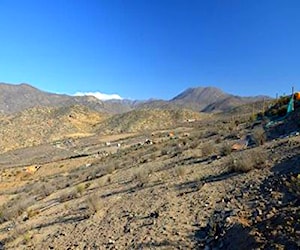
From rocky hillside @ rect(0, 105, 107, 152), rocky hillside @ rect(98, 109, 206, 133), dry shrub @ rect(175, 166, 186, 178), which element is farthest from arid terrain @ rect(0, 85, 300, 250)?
rocky hillside @ rect(98, 109, 206, 133)

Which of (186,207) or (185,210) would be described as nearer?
(185,210)

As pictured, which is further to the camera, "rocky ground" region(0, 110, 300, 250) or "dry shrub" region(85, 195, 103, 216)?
"dry shrub" region(85, 195, 103, 216)

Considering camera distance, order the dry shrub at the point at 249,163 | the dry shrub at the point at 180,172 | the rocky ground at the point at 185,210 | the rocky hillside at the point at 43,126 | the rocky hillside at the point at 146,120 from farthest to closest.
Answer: the rocky hillside at the point at 146,120, the rocky hillside at the point at 43,126, the dry shrub at the point at 180,172, the dry shrub at the point at 249,163, the rocky ground at the point at 185,210

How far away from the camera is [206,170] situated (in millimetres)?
14031

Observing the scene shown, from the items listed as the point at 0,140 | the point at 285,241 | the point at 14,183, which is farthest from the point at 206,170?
the point at 0,140

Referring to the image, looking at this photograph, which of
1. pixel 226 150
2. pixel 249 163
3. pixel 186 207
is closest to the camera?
pixel 186 207

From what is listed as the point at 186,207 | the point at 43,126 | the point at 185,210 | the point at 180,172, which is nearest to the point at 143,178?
the point at 180,172

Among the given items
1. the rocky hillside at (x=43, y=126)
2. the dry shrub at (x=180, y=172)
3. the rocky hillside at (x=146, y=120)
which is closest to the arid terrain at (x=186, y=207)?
the dry shrub at (x=180, y=172)

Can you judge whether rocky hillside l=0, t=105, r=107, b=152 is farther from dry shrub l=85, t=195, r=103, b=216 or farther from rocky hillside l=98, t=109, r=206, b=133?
dry shrub l=85, t=195, r=103, b=216

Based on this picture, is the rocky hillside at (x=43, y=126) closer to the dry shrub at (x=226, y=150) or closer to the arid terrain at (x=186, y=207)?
the arid terrain at (x=186, y=207)

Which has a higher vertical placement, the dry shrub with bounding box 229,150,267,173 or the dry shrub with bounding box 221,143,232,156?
the dry shrub with bounding box 221,143,232,156

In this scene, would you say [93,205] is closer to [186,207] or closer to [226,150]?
[186,207]

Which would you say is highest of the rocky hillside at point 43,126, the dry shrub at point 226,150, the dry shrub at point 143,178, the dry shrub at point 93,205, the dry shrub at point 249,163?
the rocky hillside at point 43,126

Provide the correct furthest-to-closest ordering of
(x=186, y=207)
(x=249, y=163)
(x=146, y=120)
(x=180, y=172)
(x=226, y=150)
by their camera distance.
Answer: (x=146, y=120) → (x=226, y=150) → (x=180, y=172) → (x=249, y=163) → (x=186, y=207)
